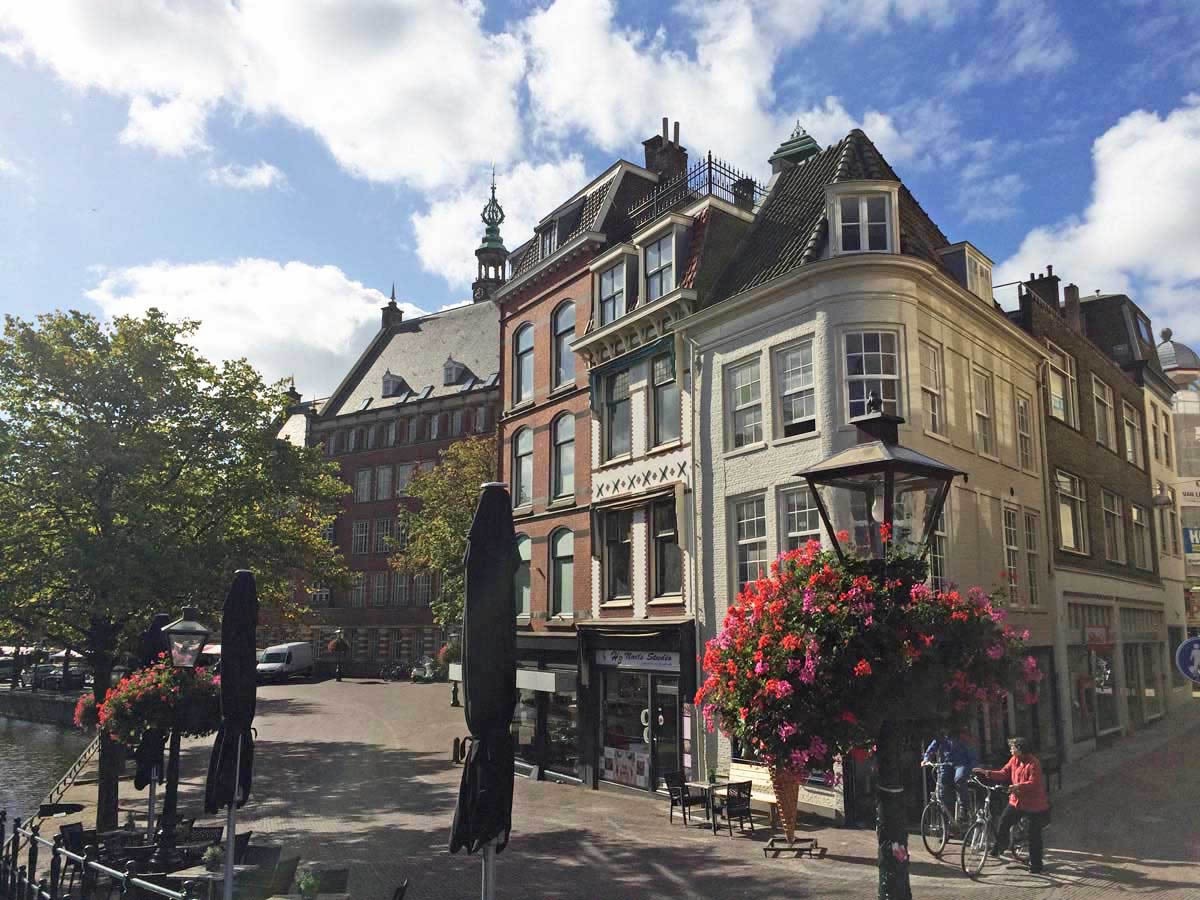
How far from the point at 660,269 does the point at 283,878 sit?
50.4ft

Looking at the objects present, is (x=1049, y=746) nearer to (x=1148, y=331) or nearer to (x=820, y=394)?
(x=820, y=394)

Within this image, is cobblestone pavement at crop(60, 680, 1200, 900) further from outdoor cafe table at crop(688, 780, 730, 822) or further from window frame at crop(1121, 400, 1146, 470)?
window frame at crop(1121, 400, 1146, 470)

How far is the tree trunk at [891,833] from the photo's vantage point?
735 centimetres

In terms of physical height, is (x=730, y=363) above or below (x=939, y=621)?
above

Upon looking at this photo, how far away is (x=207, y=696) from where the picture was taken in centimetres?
1505

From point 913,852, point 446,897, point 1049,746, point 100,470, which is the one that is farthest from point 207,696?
point 1049,746

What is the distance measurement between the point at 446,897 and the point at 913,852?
23.7 ft

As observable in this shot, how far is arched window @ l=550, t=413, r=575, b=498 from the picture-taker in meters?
24.8

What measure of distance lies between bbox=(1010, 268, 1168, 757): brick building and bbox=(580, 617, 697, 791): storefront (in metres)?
9.78

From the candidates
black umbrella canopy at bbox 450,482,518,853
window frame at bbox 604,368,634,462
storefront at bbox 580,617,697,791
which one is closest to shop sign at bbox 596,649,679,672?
storefront at bbox 580,617,697,791

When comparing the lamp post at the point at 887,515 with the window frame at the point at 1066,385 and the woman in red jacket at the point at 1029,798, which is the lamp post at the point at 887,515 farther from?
the window frame at the point at 1066,385

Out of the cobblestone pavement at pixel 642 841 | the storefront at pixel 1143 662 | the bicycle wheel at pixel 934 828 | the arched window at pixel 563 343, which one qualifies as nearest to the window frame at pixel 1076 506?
the storefront at pixel 1143 662

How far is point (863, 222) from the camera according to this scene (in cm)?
1773

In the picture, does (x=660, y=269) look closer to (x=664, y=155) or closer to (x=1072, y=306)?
(x=664, y=155)
